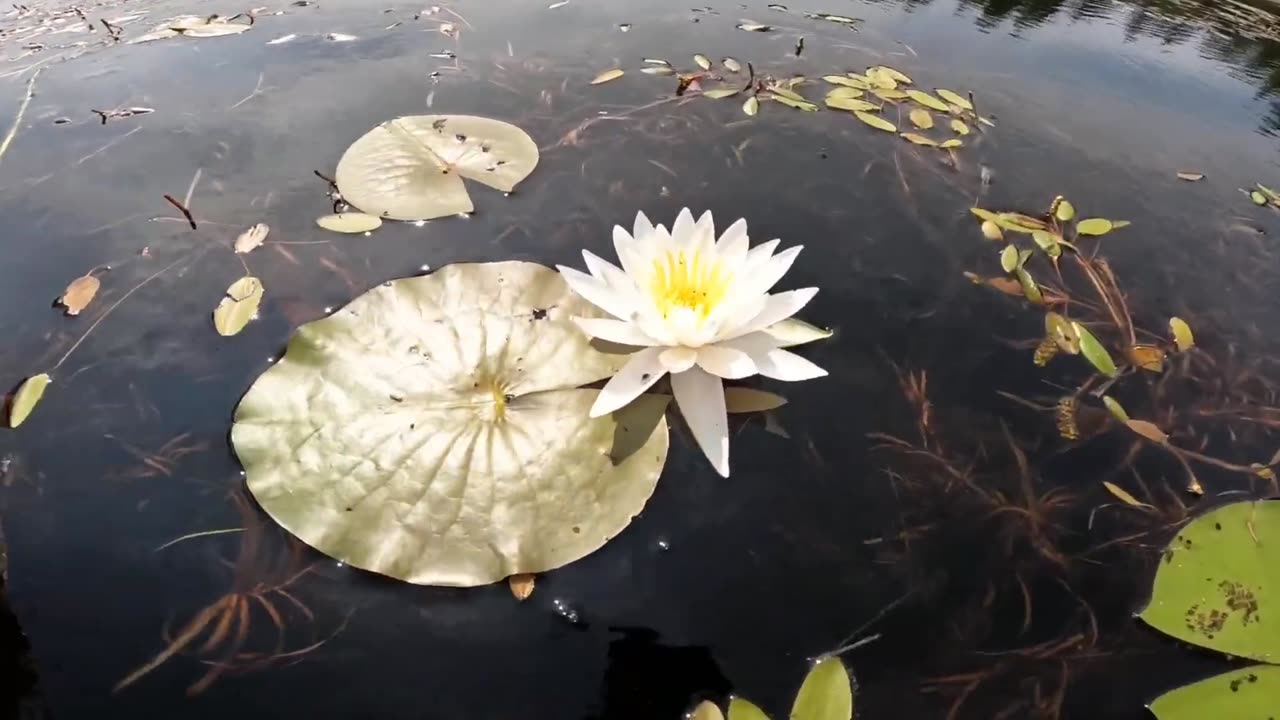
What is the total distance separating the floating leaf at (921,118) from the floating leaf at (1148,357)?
134 cm

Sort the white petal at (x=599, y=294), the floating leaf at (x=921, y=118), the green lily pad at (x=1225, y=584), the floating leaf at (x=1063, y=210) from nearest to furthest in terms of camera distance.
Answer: the green lily pad at (x=1225, y=584) < the white petal at (x=599, y=294) < the floating leaf at (x=1063, y=210) < the floating leaf at (x=921, y=118)

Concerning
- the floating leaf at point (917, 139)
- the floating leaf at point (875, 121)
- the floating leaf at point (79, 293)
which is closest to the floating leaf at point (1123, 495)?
the floating leaf at point (917, 139)

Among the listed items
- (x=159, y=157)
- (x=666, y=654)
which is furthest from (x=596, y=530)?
(x=159, y=157)

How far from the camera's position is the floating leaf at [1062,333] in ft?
6.76

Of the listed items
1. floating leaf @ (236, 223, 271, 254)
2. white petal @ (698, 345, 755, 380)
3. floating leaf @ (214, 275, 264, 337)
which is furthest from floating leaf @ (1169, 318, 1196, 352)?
floating leaf @ (236, 223, 271, 254)

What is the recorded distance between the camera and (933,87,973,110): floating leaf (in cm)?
315

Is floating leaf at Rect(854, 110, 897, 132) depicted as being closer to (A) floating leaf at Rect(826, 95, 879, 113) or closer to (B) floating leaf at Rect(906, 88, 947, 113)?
(A) floating leaf at Rect(826, 95, 879, 113)

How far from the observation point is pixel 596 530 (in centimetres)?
151

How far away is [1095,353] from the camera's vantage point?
2.04 m

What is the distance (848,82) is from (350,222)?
2.29m

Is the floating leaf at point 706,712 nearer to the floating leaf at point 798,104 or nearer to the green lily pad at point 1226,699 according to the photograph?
the green lily pad at point 1226,699

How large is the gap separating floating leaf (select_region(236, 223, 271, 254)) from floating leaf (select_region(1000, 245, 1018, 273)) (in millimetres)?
2421

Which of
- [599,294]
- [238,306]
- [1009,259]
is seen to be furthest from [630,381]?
[1009,259]

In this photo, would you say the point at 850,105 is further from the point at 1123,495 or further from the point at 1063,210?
the point at 1123,495
